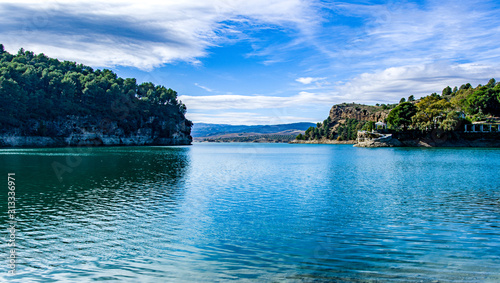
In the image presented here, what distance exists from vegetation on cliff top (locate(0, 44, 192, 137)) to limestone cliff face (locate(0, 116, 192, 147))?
1074 millimetres

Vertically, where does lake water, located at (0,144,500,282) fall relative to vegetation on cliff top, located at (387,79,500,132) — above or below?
below

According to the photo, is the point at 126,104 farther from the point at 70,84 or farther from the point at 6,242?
the point at 6,242

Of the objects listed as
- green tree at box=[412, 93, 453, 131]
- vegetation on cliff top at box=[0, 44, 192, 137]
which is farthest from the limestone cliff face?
green tree at box=[412, 93, 453, 131]

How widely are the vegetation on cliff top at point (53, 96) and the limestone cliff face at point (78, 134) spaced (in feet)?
3.52

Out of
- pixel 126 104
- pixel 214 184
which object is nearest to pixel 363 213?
pixel 214 184

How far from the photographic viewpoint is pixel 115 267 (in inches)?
440

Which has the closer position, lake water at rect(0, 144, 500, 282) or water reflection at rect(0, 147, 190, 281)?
lake water at rect(0, 144, 500, 282)

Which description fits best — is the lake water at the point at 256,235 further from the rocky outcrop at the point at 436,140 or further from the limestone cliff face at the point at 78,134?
the rocky outcrop at the point at 436,140

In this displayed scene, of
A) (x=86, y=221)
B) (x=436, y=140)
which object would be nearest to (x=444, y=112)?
(x=436, y=140)

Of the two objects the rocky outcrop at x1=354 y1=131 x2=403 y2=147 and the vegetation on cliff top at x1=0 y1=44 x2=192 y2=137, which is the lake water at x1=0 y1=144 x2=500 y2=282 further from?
the vegetation on cliff top at x1=0 y1=44 x2=192 y2=137

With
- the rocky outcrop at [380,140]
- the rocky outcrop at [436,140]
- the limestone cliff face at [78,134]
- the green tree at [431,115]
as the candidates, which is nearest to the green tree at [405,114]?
the green tree at [431,115]

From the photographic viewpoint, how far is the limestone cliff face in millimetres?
129750

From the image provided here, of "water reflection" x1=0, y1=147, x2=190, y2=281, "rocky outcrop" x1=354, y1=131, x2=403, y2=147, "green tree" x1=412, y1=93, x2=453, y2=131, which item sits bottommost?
"water reflection" x1=0, y1=147, x2=190, y2=281

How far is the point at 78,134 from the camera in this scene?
151875 millimetres
